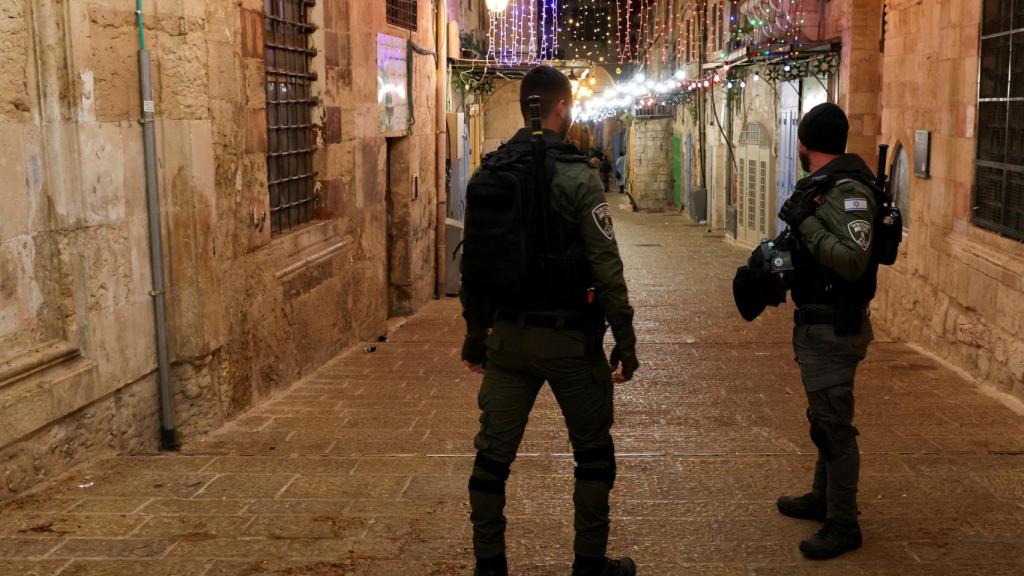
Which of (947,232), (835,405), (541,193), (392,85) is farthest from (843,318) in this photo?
(392,85)

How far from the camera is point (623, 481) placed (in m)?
5.06

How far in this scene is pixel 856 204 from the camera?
407 centimetres

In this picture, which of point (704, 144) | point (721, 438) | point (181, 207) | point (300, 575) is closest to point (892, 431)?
point (721, 438)

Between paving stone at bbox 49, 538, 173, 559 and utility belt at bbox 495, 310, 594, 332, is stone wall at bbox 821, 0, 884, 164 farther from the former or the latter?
paving stone at bbox 49, 538, 173, 559

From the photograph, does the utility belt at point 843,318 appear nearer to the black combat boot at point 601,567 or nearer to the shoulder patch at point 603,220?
the shoulder patch at point 603,220

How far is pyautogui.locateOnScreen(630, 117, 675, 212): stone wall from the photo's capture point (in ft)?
112

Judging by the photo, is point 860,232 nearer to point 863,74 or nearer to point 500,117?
point 863,74

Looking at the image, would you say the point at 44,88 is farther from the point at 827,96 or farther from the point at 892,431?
the point at 827,96

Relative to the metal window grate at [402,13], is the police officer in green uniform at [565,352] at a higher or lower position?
lower

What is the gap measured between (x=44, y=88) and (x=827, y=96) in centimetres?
1289

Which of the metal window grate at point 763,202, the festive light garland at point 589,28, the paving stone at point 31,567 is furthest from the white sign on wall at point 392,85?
the festive light garland at point 589,28

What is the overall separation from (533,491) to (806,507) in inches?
46.9

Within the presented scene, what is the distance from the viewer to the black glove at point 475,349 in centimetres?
384

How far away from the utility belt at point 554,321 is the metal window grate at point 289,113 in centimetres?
454
